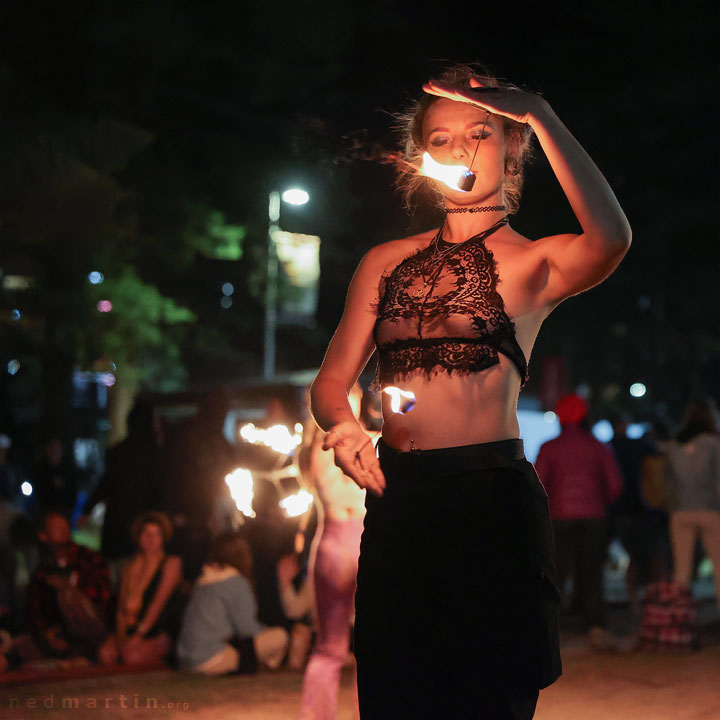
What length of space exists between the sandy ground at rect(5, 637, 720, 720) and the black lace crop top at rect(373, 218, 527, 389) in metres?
4.56

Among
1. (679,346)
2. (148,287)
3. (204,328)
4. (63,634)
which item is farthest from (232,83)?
(679,346)

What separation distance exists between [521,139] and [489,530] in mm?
1009

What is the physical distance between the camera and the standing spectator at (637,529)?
38.3 ft

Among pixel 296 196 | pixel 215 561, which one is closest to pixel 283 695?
pixel 215 561

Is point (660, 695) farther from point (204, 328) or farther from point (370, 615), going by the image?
point (204, 328)

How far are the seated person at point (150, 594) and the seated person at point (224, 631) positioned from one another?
390 millimetres

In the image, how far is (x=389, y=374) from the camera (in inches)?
114

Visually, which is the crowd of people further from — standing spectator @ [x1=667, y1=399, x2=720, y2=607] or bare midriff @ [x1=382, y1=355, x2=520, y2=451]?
bare midriff @ [x1=382, y1=355, x2=520, y2=451]

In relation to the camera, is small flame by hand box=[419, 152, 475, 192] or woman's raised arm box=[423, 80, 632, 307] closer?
woman's raised arm box=[423, 80, 632, 307]

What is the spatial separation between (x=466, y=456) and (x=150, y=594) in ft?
22.3

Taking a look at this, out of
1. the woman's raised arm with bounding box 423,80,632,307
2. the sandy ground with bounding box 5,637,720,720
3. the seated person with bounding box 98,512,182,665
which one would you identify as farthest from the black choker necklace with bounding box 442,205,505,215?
the seated person with bounding box 98,512,182,665

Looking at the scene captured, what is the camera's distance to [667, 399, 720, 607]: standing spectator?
1039 cm

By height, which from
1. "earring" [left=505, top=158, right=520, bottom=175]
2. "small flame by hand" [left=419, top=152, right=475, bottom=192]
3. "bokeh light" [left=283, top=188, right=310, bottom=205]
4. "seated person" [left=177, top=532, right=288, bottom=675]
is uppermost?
"bokeh light" [left=283, top=188, right=310, bottom=205]

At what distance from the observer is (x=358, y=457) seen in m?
2.55
